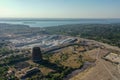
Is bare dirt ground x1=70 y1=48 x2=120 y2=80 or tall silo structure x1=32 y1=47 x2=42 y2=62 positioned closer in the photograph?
bare dirt ground x1=70 y1=48 x2=120 y2=80

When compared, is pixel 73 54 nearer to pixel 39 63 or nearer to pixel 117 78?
pixel 39 63

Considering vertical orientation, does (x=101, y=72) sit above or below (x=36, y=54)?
below

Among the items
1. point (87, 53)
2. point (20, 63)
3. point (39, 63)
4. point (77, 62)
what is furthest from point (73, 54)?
point (20, 63)

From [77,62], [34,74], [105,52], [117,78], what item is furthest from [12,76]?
[105,52]

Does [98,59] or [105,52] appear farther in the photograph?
[105,52]

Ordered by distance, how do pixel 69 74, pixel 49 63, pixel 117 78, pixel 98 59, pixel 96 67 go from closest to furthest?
pixel 117 78 → pixel 69 74 → pixel 96 67 → pixel 49 63 → pixel 98 59

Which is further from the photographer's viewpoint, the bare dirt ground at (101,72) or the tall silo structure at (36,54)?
the tall silo structure at (36,54)

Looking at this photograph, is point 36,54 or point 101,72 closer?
point 101,72

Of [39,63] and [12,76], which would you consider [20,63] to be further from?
[12,76]

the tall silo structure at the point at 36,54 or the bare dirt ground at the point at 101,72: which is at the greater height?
the tall silo structure at the point at 36,54

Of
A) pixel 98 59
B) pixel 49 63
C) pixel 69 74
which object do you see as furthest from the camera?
pixel 98 59

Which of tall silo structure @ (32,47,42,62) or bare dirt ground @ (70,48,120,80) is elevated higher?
tall silo structure @ (32,47,42,62)
